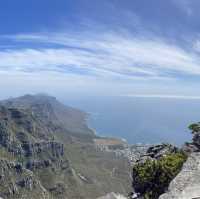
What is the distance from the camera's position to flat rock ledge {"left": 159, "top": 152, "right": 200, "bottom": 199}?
2602 cm

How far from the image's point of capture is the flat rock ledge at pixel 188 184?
2602cm

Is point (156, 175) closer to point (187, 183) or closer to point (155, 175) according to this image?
point (155, 175)

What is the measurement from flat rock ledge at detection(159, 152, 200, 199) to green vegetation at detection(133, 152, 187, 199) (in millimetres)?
4223

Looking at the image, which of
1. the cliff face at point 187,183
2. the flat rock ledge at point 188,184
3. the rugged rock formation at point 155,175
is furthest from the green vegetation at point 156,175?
the flat rock ledge at point 188,184

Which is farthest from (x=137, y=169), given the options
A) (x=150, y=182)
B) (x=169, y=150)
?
(x=169, y=150)

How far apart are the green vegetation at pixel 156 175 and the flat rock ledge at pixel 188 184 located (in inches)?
166

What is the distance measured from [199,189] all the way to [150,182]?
1321cm

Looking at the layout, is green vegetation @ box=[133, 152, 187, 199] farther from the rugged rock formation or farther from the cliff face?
the cliff face

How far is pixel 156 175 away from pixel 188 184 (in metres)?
10.6

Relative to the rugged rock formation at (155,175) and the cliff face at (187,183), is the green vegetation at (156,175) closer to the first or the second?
the rugged rock formation at (155,175)

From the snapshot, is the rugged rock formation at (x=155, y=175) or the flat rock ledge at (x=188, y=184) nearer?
the flat rock ledge at (x=188, y=184)

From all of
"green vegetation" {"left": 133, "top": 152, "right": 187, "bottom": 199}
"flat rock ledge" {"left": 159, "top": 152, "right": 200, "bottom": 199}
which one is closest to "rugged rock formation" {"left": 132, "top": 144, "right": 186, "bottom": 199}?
"green vegetation" {"left": 133, "top": 152, "right": 187, "bottom": 199}

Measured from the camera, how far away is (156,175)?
3856cm

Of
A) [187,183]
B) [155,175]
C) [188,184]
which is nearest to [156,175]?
[155,175]
